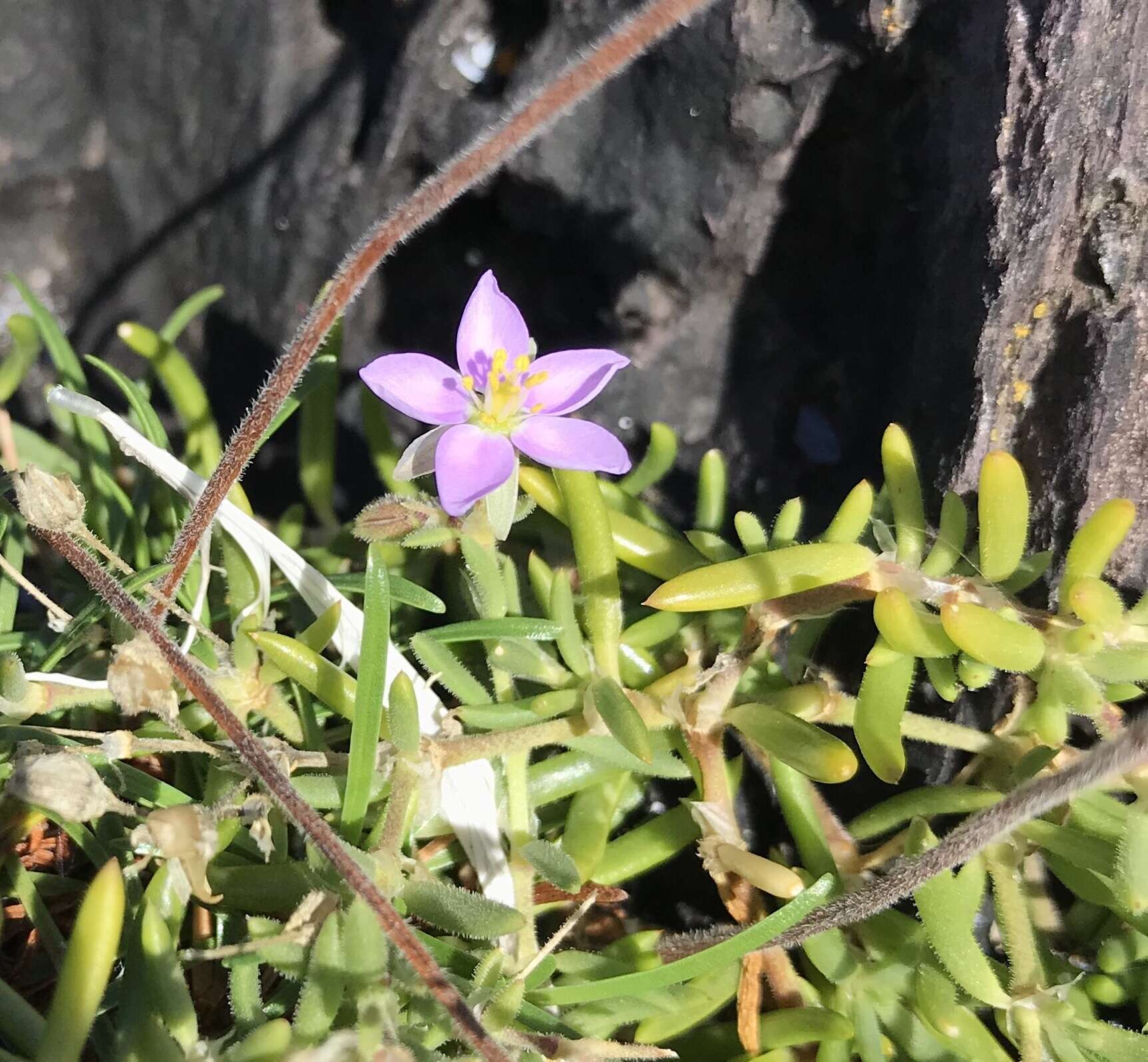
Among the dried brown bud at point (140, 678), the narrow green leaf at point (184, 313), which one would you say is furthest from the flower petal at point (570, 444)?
the narrow green leaf at point (184, 313)

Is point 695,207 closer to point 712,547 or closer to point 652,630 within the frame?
point 712,547

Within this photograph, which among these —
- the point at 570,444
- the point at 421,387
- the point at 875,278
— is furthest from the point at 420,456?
the point at 875,278

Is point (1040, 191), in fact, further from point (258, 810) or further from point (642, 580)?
point (258, 810)

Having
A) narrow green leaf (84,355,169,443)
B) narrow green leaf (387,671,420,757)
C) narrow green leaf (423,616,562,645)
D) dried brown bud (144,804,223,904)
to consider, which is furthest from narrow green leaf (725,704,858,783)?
narrow green leaf (84,355,169,443)

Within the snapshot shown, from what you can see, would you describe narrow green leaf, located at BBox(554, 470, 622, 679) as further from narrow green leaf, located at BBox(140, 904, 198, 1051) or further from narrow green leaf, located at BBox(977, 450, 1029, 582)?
narrow green leaf, located at BBox(140, 904, 198, 1051)

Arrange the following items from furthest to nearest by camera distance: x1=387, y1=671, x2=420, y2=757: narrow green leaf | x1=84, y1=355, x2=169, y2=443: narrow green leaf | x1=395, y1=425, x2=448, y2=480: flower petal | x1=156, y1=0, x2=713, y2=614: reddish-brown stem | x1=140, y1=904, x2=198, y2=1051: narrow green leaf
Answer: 1. x1=84, y1=355, x2=169, y2=443: narrow green leaf
2. x1=395, y1=425, x2=448, y2=480: flower petal
3. x1=387, y1=671, x2=420, y2=757: narrow green leaf
4. x1=140, y1=904, x2=198, y2=1051: narrow green leaf
5. x1=156, y1=0, x2=713, y2=614: reddish-brown stem

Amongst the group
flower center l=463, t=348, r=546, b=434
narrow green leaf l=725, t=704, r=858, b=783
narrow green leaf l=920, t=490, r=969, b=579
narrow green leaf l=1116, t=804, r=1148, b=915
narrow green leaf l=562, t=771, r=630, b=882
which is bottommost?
narrow green leaf l=562, t=771, r=630, b=882

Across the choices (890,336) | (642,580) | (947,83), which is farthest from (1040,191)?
(642,580)
